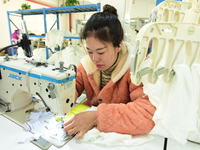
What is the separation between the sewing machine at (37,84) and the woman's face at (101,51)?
14 centimetres

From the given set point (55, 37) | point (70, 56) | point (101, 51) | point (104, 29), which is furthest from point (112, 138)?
point (55, 37)

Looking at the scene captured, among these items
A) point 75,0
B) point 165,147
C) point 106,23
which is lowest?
point 165,147

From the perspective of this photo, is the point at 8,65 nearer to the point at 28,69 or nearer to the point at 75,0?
the point at 28,69

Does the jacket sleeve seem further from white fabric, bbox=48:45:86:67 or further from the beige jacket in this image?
white fabric, bbox=48:45:86:67

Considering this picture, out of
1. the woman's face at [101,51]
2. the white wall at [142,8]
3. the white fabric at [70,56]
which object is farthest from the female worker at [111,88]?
the white wall at [142,8]

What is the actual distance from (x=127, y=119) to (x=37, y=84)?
1.46 feet

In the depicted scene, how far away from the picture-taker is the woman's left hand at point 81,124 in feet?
1.92

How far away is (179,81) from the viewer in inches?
16.7

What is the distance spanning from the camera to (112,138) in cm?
54

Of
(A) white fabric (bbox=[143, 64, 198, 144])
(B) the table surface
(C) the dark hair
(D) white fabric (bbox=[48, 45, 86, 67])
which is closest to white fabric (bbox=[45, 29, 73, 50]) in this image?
(D) white fabric (bbox=[48, 45, 86, 67])

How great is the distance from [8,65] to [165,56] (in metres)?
0.77

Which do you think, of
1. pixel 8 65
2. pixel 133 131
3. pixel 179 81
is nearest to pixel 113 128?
pixel 133 131

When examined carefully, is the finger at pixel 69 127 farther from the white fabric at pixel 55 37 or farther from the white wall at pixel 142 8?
the white wall at pixel 142 8

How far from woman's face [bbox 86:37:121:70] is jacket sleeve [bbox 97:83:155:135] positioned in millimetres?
234
